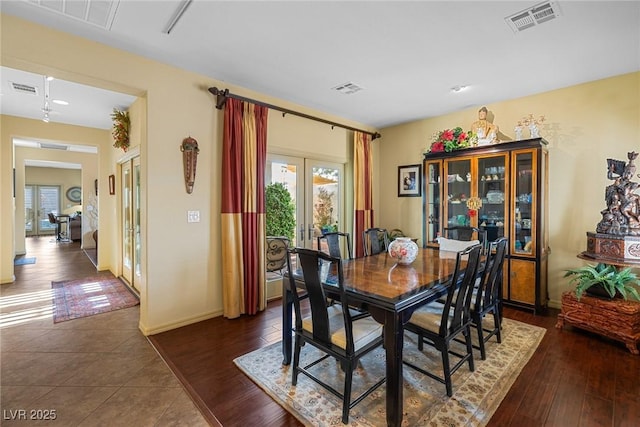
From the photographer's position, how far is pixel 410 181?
522 cm

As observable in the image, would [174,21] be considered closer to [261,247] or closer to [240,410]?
[261,247]

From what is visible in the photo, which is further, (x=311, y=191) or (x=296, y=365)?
(x=311, y=191)

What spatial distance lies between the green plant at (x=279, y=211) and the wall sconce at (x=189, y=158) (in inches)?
43.9

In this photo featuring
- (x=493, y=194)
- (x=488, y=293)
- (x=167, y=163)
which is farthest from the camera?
(x=493, y=194)

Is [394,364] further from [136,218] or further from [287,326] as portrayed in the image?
[136,218]

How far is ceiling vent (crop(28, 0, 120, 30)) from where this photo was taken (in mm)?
2146

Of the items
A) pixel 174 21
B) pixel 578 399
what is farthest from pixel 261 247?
pixel 578 399

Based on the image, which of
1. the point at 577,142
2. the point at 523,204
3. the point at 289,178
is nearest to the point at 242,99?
the point at 289,178

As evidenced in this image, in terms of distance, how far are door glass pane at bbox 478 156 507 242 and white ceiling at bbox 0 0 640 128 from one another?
36.3 inches

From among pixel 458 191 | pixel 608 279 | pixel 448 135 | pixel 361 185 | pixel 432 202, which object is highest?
pixel 448 135

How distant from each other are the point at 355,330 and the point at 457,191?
3.19 metres

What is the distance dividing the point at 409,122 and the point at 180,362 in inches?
187

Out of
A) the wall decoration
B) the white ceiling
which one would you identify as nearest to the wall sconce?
the white ceiling

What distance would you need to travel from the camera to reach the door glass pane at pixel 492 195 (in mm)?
3932
